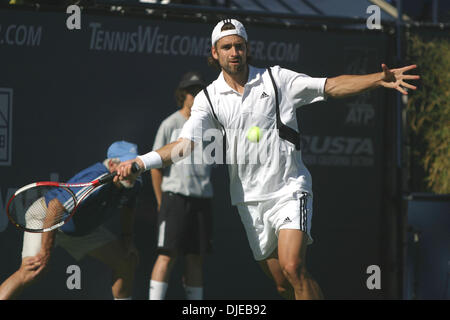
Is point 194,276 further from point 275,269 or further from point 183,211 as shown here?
point 275,269

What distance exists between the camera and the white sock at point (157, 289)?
5.99 m

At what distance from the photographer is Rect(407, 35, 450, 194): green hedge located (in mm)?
6477

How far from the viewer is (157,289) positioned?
236 inches

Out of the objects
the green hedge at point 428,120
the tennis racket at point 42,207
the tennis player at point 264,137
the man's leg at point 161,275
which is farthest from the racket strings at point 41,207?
the green hedge at point 428,120

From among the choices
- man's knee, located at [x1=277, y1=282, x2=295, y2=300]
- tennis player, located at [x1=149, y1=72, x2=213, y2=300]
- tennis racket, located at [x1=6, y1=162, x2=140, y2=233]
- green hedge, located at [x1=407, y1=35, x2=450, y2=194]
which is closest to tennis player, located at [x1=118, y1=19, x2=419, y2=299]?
man's knee, located at [x1=277, y1=282, x2=295, y2=300]

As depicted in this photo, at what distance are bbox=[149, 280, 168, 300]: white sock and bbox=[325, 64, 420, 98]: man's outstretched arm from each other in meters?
2.18

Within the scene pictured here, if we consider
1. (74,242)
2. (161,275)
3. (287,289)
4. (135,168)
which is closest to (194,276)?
(161,275)

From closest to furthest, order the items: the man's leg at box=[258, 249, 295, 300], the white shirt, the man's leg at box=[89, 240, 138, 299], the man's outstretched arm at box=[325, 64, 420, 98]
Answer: the man's outstretched arm at box=[325, 64, 420, 98]
the white shirt
the man's leg at box=[258, 249, 295, 300]
the man's leg at box=[89, 240, 138, 299]

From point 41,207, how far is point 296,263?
175 centimetres

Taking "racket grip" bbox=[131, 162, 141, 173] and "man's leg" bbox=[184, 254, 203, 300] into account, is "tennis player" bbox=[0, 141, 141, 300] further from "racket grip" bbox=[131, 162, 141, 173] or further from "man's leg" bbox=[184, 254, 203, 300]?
"racket grip" bbox=[131, 162, 141, 173]
